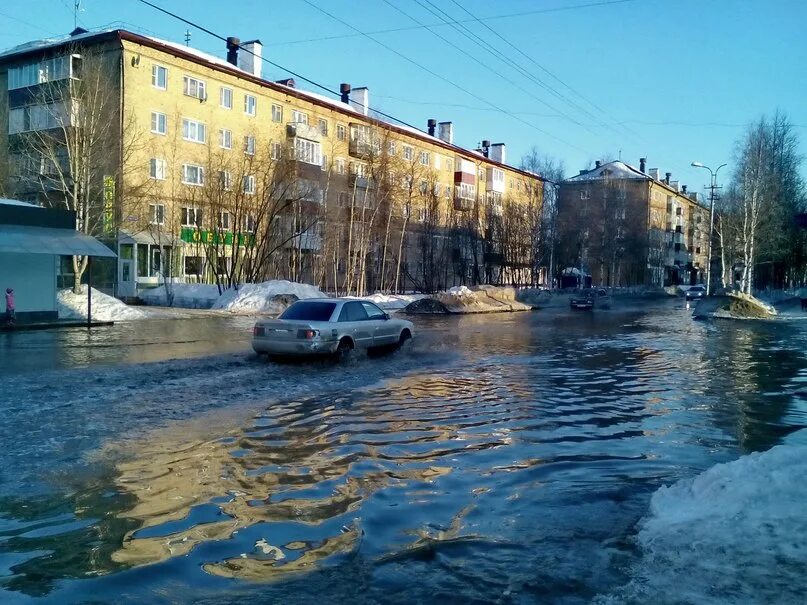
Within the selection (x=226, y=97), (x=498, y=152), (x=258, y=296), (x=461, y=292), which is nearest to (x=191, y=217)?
(x=258, y=296)

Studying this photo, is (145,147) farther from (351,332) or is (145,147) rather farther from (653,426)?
(653,426)

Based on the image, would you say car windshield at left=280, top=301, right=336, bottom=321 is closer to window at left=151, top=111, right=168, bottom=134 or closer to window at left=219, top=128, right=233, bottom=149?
window at left=151, top=111, right=168, bottom=134

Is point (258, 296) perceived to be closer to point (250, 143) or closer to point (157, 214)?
point (157, 214)

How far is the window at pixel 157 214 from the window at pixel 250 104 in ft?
33.6

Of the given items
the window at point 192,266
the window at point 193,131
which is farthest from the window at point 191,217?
the window at point 193,131

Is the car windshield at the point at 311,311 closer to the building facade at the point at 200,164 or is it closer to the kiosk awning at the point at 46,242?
the kiosk awning at the point at 46,242

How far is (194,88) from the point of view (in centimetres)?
4431

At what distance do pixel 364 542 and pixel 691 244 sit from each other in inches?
4804

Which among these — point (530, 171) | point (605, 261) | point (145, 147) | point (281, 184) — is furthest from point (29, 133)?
point (605, 261)

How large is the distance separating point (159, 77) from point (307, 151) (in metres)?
11.8

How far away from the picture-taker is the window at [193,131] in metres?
43.8

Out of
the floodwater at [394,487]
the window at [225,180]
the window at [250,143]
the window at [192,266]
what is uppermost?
the window at [250,143]

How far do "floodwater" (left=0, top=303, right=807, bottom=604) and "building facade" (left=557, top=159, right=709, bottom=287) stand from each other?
6165 centimetres

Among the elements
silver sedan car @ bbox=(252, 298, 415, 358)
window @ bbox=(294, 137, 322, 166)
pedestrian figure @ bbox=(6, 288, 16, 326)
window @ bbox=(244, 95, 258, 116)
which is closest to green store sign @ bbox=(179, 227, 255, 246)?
window @ bbox=(294, 137, 322, 166)
